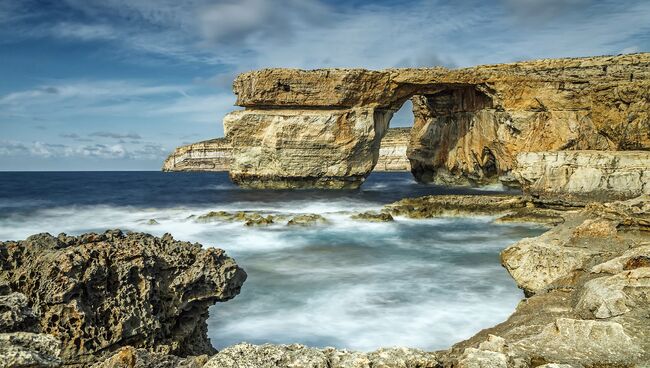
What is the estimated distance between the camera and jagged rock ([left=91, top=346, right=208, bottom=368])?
9.76 feet

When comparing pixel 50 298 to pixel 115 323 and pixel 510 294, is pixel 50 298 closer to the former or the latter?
pixel 115 323

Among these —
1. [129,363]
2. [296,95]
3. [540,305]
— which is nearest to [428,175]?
[296,95]

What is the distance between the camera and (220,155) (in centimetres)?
8406

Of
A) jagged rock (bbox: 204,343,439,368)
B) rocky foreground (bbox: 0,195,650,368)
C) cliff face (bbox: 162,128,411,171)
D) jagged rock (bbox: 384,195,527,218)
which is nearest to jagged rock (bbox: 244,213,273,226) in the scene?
jagged rock (bbox: 384,195,527,218)

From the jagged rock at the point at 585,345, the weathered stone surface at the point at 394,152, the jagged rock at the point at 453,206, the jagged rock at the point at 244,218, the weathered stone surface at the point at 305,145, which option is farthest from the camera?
the weathered stone surface at the point at 394,152

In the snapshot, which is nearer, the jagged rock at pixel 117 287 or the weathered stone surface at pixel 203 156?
the jagged rock at pixel 117 287

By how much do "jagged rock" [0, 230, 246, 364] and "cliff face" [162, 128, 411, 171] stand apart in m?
61.9

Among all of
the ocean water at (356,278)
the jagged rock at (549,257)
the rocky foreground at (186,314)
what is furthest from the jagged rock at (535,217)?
the rocky foreground at (186,314)

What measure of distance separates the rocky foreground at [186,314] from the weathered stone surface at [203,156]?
76.2m

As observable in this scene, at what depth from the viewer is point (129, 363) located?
117 inches

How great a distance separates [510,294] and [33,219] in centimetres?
2236

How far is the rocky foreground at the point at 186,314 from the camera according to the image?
2.88 meters

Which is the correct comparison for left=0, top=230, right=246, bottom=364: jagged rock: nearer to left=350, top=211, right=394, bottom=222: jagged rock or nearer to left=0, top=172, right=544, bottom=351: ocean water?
left=0, top=172, right=544, bottom=351: ocean water

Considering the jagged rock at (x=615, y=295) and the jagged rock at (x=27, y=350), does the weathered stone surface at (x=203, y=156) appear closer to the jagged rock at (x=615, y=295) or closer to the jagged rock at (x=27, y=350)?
the jagged rock at (x=615, y=295)
